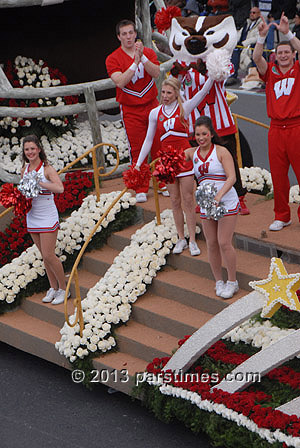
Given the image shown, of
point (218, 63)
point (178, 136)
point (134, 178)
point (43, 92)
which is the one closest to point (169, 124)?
point (178, 136)

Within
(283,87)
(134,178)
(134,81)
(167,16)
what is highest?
(167,16)

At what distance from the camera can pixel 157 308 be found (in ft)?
26.6

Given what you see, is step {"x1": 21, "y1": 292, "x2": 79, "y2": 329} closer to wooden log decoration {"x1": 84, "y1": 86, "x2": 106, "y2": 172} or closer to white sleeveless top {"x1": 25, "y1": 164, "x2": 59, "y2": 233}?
white sleeveless top {"x1": 25, "y1": 164, "x2": 59, "y2": 233}

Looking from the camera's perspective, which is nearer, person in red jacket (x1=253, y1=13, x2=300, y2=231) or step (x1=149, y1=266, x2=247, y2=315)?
step (x1=149, y1=266, x2=247, y2=315)

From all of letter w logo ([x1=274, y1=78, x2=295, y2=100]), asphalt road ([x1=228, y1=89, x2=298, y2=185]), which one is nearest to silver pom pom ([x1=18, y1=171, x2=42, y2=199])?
letter w logo ([x1=274, y1=78, x2=295, y2=100])

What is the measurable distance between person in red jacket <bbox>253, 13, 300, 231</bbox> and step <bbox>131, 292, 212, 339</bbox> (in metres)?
1.51

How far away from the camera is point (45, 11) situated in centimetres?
1134

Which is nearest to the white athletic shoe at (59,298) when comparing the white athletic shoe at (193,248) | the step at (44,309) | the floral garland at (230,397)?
the step at (44,309)

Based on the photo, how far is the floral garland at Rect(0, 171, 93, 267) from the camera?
31.3 ft

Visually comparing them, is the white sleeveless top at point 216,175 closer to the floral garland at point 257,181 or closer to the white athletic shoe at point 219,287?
the white athletic shoe at point 219,287

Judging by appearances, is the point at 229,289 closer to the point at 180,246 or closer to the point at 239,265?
the point at 239,265

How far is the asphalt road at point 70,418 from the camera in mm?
7078

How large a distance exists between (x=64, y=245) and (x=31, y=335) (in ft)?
3.92

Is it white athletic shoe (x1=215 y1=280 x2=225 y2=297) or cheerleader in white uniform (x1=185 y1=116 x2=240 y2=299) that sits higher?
cheerleader in white uniform (x1=185 y1=116 x2=240 y2=299)
